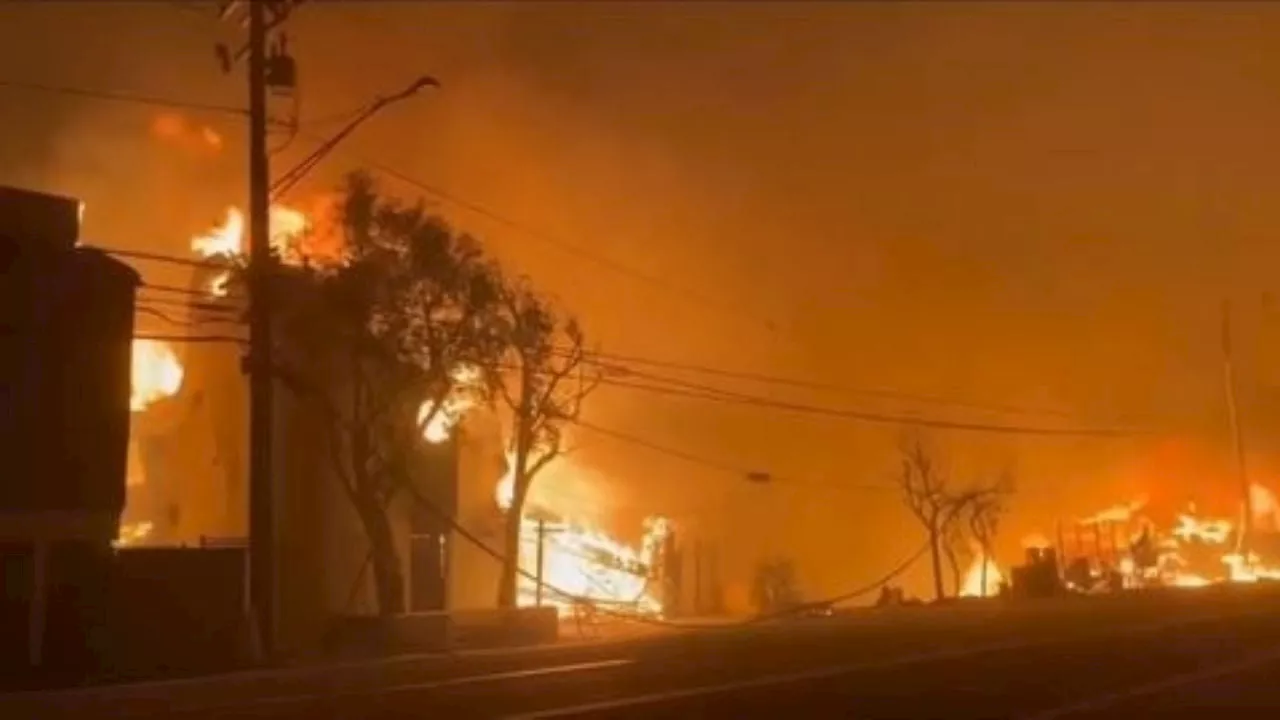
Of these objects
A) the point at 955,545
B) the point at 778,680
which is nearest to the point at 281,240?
the point at 778,680

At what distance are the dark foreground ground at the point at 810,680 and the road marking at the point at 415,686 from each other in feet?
0.15

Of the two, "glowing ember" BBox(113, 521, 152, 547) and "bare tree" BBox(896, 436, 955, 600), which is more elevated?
"bare tree" BBox(896, 436, 955, 600)

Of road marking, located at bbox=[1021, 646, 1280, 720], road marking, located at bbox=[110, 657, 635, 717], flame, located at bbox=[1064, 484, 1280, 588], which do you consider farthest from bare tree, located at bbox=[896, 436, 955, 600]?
road marking, located at bbox=[1021, 646, 1280, 720]

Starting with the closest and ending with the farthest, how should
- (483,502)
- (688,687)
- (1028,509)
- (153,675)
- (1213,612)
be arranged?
(688,687), (153,675), (1213,612), (483,502), (1028,509)

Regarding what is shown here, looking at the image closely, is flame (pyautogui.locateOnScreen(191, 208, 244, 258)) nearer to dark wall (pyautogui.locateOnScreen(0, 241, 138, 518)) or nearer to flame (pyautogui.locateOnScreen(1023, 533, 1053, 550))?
dark wall (pyautogui.locateOnScreen(0, 241, 138, 518))

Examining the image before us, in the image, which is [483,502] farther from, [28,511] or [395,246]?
[28,511]

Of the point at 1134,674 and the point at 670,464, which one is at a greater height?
the point at 670,464

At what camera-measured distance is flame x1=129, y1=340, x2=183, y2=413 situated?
48.2m

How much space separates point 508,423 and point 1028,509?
40.8 metres

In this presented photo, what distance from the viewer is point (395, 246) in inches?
1486

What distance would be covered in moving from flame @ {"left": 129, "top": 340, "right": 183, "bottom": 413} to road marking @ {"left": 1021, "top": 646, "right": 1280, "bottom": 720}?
114 ft

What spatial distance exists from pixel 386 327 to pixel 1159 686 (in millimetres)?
22820

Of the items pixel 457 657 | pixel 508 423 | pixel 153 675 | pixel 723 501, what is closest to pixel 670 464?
pixel 723 501

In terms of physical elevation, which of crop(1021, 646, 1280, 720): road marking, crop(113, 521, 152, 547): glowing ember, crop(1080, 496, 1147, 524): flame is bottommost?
crop(1021, 646, 1280, 720): road marking
